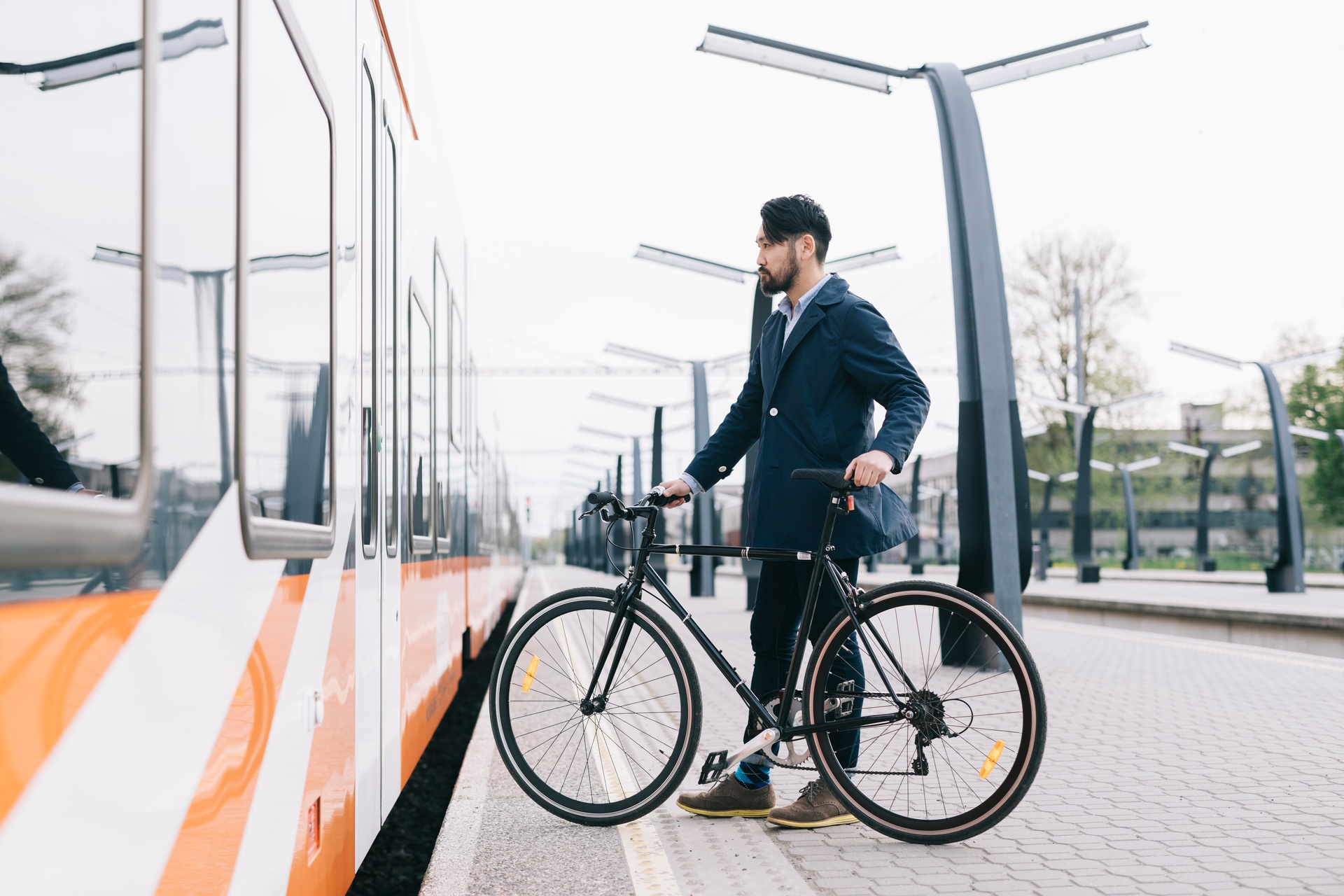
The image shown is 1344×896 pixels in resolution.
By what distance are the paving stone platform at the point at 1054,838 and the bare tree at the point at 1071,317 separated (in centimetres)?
3890

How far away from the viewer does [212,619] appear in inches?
76.3

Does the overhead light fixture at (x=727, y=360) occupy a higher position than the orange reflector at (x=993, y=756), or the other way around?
the overhead light fixture at (x=727, y=360)

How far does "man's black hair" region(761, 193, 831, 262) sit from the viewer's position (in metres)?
4.10

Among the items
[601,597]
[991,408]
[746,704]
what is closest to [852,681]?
[746,704]

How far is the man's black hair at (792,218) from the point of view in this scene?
13.4 feet

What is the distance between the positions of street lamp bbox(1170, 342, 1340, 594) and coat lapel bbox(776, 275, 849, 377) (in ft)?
60.4

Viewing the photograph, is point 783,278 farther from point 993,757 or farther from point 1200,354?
point 1200,354

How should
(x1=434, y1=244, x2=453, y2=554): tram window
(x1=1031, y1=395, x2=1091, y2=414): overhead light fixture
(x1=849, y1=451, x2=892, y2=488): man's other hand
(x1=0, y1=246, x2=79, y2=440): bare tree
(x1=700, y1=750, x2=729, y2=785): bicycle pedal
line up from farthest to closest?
(x1=1031, y1=395, x2=1091, y2=414): overhead light fixture < (x1=434, y1=244, x2=453, y2=554): tram window < (x1=700, y1=750, x2=729, y2=785): bicycle pedal < (x1=849, y1=451, x2=892, y2=488): man's other hand < (x1=0, y1=246, x2=79, y2=440): bare tree

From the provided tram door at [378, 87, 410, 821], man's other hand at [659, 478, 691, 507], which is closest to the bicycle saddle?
man's other hand at [659, 478, 691, 507]

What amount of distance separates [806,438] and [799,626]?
0.62 meters

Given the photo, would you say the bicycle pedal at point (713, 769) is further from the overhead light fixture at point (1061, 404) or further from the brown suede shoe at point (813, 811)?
the overhead light fixture at point (1061, 404)

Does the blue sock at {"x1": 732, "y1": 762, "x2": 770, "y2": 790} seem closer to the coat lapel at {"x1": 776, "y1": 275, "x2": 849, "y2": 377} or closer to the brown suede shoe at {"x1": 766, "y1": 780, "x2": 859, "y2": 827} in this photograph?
the brown suede shoe at {"x1": 766, "y1": 780, "x2": 859, "y2": 827}

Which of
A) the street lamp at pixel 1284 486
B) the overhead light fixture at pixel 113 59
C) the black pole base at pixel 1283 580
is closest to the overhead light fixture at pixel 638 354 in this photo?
the street lamp at pixel 1284 486

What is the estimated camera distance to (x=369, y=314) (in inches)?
145
